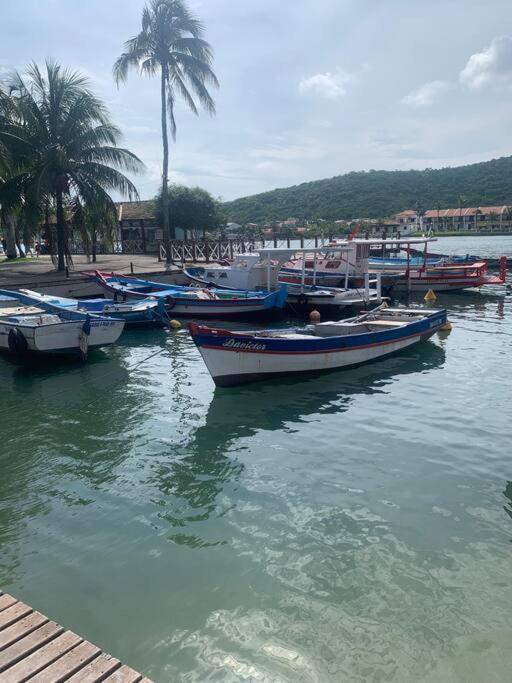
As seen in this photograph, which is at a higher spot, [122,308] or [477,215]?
[477,215]

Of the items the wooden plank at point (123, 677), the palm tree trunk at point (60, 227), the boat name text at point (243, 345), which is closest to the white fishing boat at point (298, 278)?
the palm tree trunk at point (60, 227)

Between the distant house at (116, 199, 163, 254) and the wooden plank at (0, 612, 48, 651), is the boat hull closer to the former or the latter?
the wooden plank at (0, 612, 48, 651)

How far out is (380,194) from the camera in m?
168

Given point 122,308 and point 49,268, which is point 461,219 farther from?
point 122,308

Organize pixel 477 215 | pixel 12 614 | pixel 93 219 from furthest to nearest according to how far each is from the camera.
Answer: pixel 477 215, pixel 93 219, pixel 12 614

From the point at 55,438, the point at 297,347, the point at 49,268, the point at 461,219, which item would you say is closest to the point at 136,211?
the point at 49,268

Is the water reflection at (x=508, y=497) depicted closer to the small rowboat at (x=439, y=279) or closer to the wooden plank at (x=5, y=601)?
the wooden plank at (x=5, y=601)

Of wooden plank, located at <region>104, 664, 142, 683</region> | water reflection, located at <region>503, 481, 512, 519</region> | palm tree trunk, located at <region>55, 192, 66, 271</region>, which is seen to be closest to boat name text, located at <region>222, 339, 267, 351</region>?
water reflection, located at <region>503, 481, 512, 519</region>

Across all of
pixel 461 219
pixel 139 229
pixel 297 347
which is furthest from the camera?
pixel 461 219

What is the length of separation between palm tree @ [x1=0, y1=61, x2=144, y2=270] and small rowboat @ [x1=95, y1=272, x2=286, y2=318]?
6.32m

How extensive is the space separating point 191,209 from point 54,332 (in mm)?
38348

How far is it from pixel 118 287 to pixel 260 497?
62.4 ft

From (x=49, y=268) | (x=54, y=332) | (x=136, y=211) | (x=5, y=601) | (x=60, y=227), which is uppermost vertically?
(x=136, y=211)

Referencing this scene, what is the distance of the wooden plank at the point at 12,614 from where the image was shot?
14.8 feet
